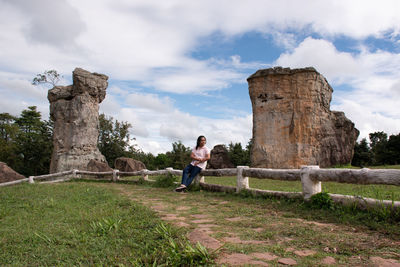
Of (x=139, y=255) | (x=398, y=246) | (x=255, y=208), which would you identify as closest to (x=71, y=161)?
(x=255, y=208)

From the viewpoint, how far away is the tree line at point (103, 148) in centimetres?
3077

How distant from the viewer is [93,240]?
13.0 ft

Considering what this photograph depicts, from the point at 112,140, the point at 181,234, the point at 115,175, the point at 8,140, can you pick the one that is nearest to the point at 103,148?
the point at 112,140

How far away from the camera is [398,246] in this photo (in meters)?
3.31

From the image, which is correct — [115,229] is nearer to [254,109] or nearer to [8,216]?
[8,216]

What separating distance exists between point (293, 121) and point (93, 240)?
1708cm

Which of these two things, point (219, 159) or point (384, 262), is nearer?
point (384, 262)

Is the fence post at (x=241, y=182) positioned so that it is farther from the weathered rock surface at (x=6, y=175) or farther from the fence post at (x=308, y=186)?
the weathered rock surface at (x=6, y=175)

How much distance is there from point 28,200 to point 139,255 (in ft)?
18.9

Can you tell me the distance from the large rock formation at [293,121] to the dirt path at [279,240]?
14261 mm

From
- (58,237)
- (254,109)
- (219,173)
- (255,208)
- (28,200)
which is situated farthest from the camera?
(254,109)

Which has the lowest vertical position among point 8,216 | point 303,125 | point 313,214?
point 8,216

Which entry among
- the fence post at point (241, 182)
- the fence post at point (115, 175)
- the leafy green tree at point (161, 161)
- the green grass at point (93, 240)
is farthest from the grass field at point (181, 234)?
the leafy green tree at point (161, 161)

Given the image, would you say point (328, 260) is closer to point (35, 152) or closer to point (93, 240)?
point (93, 240)
